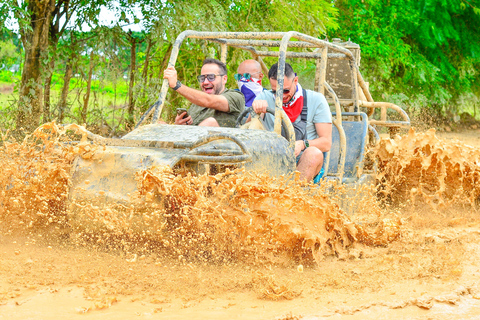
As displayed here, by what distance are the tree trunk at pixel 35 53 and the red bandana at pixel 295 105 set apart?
5.63m

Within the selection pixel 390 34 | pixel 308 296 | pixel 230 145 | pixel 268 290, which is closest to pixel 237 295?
pixel 268 290

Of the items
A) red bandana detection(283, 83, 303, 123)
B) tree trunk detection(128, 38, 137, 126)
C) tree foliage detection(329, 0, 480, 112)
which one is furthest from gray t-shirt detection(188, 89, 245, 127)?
tree foliage detection(329, 0, 480, 112)

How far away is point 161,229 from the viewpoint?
12.0ft

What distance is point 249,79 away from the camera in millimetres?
6742

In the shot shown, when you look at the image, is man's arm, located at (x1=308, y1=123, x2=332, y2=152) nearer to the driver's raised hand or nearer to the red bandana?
the red bandana

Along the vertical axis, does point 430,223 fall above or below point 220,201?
below

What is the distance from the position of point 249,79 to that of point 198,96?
189 centimetres

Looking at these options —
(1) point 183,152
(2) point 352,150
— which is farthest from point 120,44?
(1) point 183,152

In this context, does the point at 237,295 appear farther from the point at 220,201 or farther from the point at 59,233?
the point at 59,233

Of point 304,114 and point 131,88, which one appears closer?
point 304,114

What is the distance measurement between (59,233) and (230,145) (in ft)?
4.25

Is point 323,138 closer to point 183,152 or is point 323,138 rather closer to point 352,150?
point 352,150

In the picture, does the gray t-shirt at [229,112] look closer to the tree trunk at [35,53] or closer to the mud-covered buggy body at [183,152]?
the mud-covered buggy body at [183,152]

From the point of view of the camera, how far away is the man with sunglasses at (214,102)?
16.5 ft
